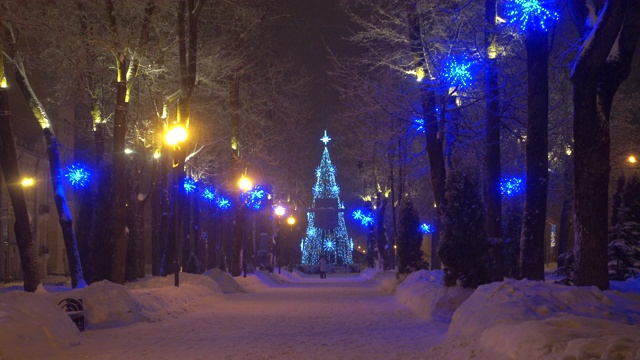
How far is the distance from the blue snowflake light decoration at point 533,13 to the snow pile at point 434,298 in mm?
6561

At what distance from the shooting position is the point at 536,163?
16125mm

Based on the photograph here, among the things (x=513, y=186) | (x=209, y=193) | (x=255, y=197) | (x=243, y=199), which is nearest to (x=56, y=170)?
(x=243, y=199)

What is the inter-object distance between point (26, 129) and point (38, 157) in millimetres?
3109

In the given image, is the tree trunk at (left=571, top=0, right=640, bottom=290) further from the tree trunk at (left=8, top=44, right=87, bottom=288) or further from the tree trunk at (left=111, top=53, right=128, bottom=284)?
the tree trunk at (left=8, top=44, right=87, bottom=288)

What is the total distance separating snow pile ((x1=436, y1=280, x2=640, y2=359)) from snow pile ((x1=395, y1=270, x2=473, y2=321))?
516 centimetres

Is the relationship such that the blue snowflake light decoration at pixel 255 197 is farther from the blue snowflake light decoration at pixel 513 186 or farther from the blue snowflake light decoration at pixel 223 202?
the blue snowflake light decoration at pixel 513 186

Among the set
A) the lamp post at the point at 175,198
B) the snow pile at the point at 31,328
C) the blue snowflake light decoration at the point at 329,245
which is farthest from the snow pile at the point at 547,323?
the blue snowflake light decoration at the point at 329,245

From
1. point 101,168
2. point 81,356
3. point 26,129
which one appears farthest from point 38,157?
point 81,356

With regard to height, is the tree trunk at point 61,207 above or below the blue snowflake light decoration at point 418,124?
below

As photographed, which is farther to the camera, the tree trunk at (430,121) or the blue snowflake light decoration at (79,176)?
the blue snowflake light decoration at (79,176)

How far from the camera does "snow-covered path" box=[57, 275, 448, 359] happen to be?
38.4 ft

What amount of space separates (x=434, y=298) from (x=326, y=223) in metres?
50.7

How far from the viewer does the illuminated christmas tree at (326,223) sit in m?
68.8

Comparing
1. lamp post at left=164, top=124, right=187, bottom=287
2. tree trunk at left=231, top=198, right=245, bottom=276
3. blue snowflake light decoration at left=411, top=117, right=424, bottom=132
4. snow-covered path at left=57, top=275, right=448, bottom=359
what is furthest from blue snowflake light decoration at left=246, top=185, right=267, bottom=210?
snow-covered path at left=57, top=275, right=448, bottom=359
